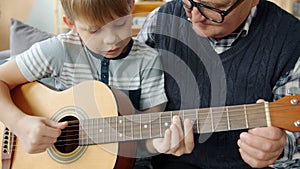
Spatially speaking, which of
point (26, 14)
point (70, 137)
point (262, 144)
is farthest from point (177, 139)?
point (26, 14)

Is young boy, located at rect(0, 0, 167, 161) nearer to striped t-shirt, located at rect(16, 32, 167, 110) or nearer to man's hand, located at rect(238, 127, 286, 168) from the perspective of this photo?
striped t-shirt, located at rect(16, 32, 167, 110)

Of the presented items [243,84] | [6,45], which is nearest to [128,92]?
[243,84]

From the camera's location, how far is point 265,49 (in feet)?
3.60

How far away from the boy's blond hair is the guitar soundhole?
A: 0.27m

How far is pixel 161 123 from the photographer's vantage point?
1008mm

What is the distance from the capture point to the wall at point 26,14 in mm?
2373

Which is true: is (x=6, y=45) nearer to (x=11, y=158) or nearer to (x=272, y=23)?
(x=11, y=158)

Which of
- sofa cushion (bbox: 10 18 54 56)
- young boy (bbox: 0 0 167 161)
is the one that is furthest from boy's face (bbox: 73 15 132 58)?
sofa cushion (bbox: 10 18 54 56)

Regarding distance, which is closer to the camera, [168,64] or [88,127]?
[88,127]

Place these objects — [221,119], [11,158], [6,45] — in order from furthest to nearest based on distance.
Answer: [6,45] → [11,158] → [221,119]

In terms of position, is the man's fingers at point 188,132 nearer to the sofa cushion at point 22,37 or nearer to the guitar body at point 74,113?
the guitar body at point 74,113

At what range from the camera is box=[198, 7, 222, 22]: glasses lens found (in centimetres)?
102

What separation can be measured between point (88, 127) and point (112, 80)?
157 mm

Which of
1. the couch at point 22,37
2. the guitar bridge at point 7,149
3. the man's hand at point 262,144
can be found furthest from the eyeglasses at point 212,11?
the couch at point 22,37
